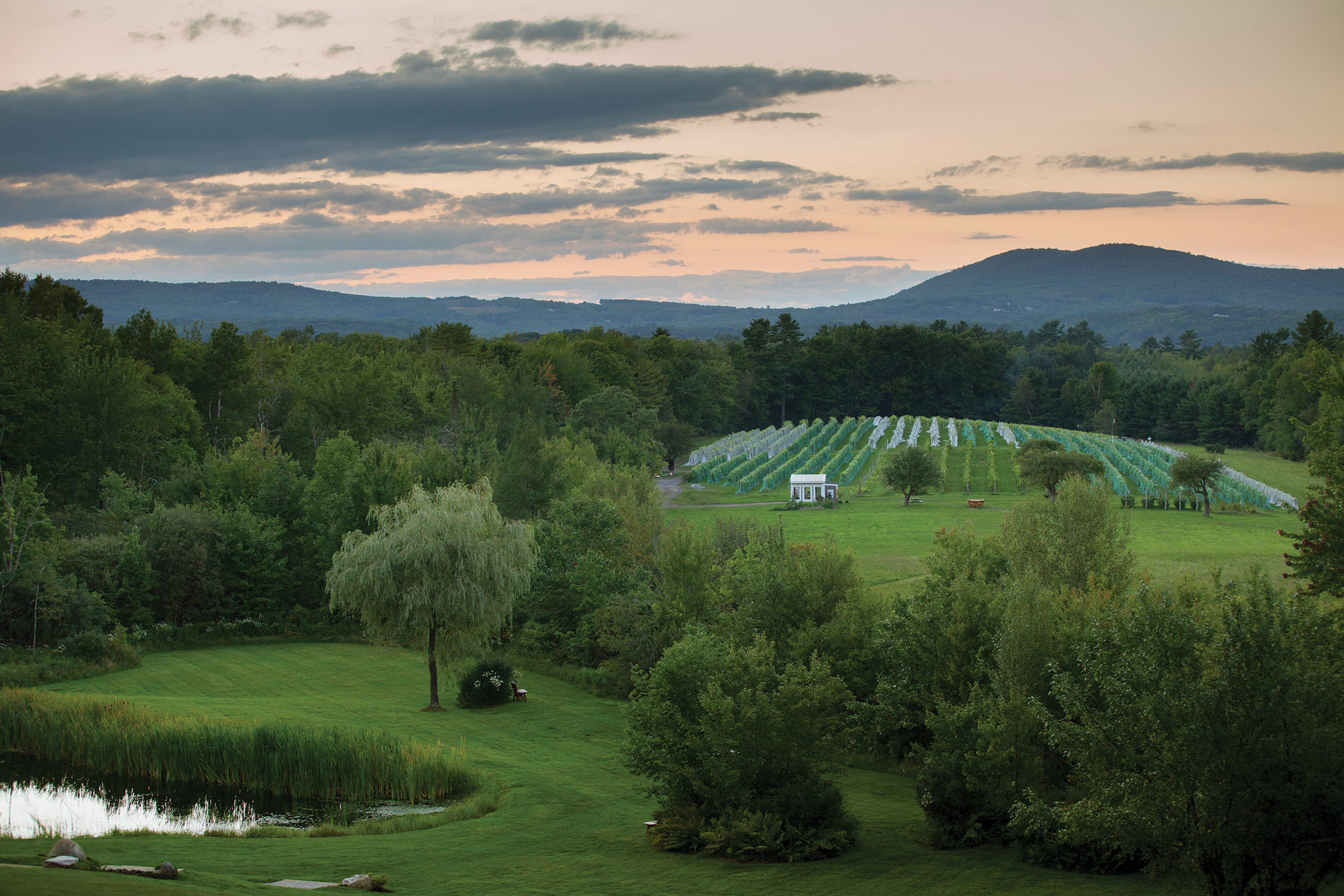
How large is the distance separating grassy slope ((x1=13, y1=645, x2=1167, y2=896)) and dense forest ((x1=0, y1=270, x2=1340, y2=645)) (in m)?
10.4

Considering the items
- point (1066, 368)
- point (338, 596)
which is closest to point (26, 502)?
point (338, 596)

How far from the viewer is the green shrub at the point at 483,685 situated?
31.4m

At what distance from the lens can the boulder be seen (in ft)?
47.5

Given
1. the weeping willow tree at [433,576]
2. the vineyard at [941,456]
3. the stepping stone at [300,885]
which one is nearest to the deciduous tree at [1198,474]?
the vineyard at [941,456]

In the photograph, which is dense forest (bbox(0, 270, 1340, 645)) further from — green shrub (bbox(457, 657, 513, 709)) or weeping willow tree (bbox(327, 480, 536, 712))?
weeping willow tree (bbox(327, 480, 536, 712))

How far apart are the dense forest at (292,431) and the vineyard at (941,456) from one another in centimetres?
886

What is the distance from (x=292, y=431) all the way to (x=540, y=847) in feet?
196

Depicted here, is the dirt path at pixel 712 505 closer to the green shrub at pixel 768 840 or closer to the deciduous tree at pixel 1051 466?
the deciduous tree at pixel 1051 466

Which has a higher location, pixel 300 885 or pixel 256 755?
pixel 300 885

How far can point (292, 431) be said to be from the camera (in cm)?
7212

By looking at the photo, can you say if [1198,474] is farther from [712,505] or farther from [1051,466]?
[712,505]

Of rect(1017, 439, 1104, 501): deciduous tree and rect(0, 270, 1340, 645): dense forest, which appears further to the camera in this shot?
rect(1017, 439, 1104, 501): deciduous tree

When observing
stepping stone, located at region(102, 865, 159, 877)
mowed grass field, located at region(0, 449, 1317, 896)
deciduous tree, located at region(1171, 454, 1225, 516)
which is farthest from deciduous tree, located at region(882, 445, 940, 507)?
stepping stone, located at region(102, 865, 159, 877)

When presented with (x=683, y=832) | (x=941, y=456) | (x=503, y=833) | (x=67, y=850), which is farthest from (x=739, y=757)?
(x=941, y=456)
